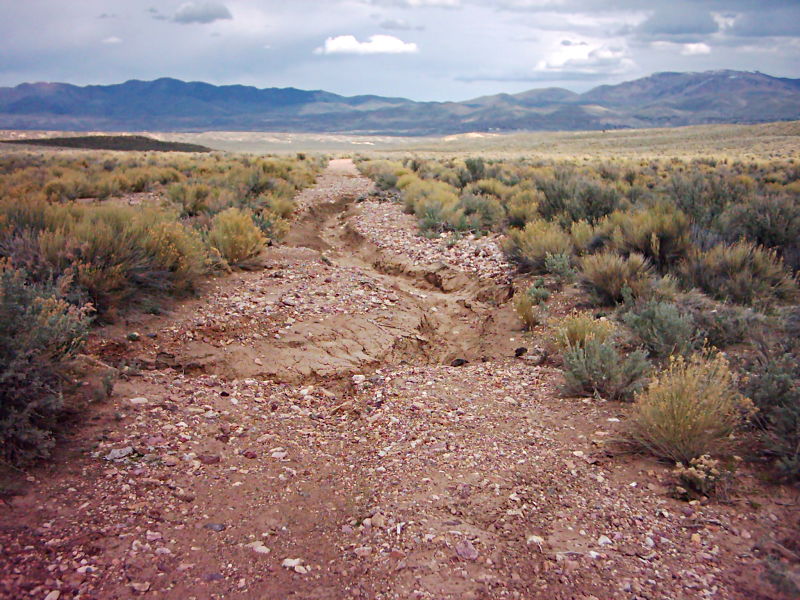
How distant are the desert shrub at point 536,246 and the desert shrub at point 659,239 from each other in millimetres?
972

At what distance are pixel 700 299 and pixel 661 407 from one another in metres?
3.61

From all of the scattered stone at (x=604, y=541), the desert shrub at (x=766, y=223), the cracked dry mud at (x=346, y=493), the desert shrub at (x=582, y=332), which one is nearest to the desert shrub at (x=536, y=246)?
the desert shrub at (x=766, y=223)

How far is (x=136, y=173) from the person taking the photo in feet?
70.3

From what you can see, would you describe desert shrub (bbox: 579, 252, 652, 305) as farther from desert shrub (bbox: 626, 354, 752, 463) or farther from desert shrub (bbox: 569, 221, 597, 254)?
desert shrub (bbox: 626, 354, 752, 463)

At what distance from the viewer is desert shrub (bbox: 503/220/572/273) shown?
397 inches

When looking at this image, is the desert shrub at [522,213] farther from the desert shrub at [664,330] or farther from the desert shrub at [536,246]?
the desert shrub at [664,330]

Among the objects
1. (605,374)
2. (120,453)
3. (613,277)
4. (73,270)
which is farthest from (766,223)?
(73,270)

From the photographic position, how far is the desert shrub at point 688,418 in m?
4.30

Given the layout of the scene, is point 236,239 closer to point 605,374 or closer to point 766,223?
point 605,374

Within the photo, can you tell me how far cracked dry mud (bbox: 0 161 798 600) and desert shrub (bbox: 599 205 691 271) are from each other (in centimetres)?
379

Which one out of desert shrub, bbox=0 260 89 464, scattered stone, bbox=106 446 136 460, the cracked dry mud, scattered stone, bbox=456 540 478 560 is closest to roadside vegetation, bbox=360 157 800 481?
the cracked dry mud

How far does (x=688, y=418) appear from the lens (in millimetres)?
4328

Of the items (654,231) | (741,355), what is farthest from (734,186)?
(741,355)

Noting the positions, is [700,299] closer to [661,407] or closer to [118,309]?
[661,407]
